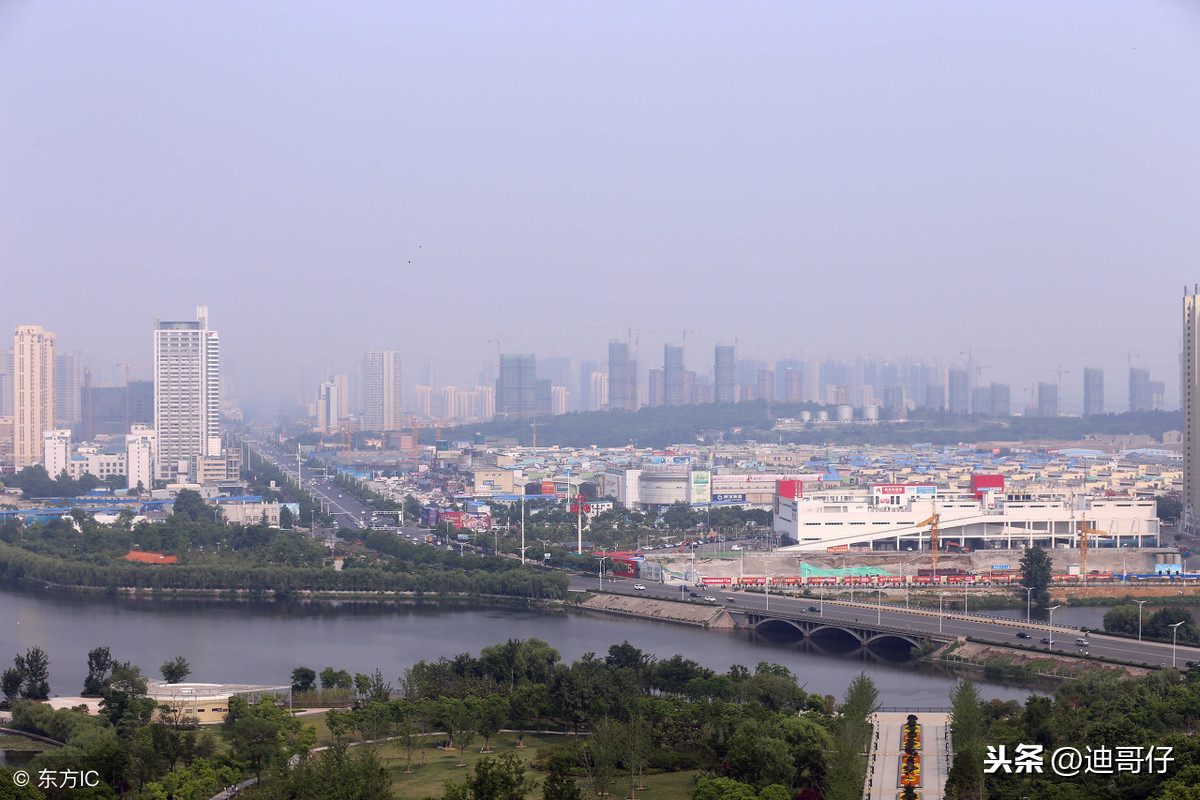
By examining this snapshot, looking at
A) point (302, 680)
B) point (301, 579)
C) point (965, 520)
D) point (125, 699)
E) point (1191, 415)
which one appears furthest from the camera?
point (1191, 415)

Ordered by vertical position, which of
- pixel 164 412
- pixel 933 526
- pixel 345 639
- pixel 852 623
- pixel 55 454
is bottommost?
pixel 345 639

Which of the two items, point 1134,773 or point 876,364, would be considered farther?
point 876,364

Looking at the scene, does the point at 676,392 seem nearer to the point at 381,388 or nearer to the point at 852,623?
the point at 381,388

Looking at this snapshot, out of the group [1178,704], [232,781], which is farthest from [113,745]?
[1178,704]

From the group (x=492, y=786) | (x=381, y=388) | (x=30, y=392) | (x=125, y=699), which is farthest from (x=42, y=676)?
(x=381, y=388)

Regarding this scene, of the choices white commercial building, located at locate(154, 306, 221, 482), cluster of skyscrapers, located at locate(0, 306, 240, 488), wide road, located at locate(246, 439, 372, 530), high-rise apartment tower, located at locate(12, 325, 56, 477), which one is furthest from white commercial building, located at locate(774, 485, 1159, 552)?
high-rise apartment tower, located at locate(12, 325, 56, 477)

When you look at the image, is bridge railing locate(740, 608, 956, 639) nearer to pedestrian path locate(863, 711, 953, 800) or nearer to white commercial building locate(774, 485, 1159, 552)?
pedestrian path locate(863, 711, 953, 800)

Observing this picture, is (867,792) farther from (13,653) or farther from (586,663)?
(13,653)
